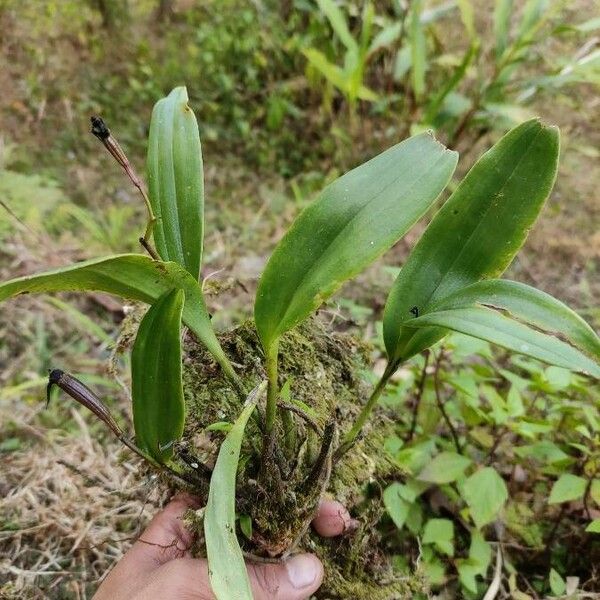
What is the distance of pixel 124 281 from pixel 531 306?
1.40ft

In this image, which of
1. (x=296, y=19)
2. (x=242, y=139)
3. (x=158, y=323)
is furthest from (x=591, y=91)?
(x=158, y=323)

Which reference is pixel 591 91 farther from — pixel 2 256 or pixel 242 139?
pixel 2 256

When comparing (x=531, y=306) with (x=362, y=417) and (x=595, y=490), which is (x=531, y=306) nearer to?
(x=362, y=417)

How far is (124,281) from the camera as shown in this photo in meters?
0.59

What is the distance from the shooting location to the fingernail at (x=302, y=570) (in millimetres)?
789

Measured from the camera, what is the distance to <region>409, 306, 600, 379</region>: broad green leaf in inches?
20.8

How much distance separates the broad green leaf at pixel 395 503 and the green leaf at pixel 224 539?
53 centimetres

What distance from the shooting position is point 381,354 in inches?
59.6

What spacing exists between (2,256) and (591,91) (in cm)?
267

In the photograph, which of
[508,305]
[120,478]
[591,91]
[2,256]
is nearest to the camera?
[508,305]

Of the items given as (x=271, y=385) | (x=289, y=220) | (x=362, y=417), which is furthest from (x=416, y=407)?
(x=289, y=220)

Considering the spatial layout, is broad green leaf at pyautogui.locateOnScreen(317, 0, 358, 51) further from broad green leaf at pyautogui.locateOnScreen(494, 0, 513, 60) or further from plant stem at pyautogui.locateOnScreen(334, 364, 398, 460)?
plant stem at pyautogui.locateOnScreen(334, 364, 398, 460)

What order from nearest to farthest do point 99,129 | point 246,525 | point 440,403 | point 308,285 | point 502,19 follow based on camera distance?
point 99,129
point 308,285
point 246,525
point 440,403
point 502,19

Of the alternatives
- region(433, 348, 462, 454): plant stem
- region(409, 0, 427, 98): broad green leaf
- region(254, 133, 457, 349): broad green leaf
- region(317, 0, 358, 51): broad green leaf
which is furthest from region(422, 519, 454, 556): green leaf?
region(317, 0, 358, 51): broad green leaf
